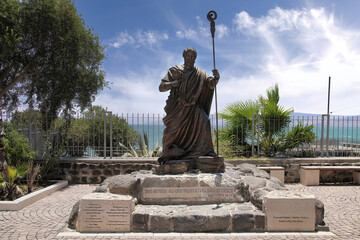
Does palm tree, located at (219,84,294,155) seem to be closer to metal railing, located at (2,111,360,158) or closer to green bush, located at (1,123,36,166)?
metal railing, located at (2,111,360,158)

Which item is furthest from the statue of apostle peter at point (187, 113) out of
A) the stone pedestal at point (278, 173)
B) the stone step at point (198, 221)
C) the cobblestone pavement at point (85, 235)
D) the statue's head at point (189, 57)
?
the stone pedestal at point (278, 173)

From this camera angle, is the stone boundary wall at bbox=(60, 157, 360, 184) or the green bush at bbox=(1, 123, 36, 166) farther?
the stone boundary wall at bbox=(60, 157, 360, 184)

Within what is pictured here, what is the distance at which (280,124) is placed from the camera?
9.21 metres

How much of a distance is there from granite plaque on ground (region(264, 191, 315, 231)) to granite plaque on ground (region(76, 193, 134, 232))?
6.67 ft

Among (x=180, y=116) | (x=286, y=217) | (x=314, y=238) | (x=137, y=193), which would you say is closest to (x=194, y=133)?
(x=180, y=116)

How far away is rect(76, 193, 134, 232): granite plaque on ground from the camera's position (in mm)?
3814

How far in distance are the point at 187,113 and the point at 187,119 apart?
0.39 ft

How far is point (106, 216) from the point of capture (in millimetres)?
3834

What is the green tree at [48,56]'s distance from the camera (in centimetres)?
810

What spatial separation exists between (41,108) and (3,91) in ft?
4.64

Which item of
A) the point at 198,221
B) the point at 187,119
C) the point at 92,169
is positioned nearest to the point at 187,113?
the point at 187,119

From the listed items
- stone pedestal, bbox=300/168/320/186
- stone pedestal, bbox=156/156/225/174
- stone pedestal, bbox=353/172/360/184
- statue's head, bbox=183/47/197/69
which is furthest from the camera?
stone pedestal, bbox=353/172/360/184

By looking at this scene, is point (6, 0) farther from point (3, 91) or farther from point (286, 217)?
point (286, 217)

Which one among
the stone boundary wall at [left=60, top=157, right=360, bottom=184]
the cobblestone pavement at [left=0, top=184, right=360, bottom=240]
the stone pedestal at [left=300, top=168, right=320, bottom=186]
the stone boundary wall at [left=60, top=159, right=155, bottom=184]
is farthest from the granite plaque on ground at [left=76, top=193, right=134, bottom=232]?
the stone pedestal at [left=300, top=168, right=320, bottom=186]
